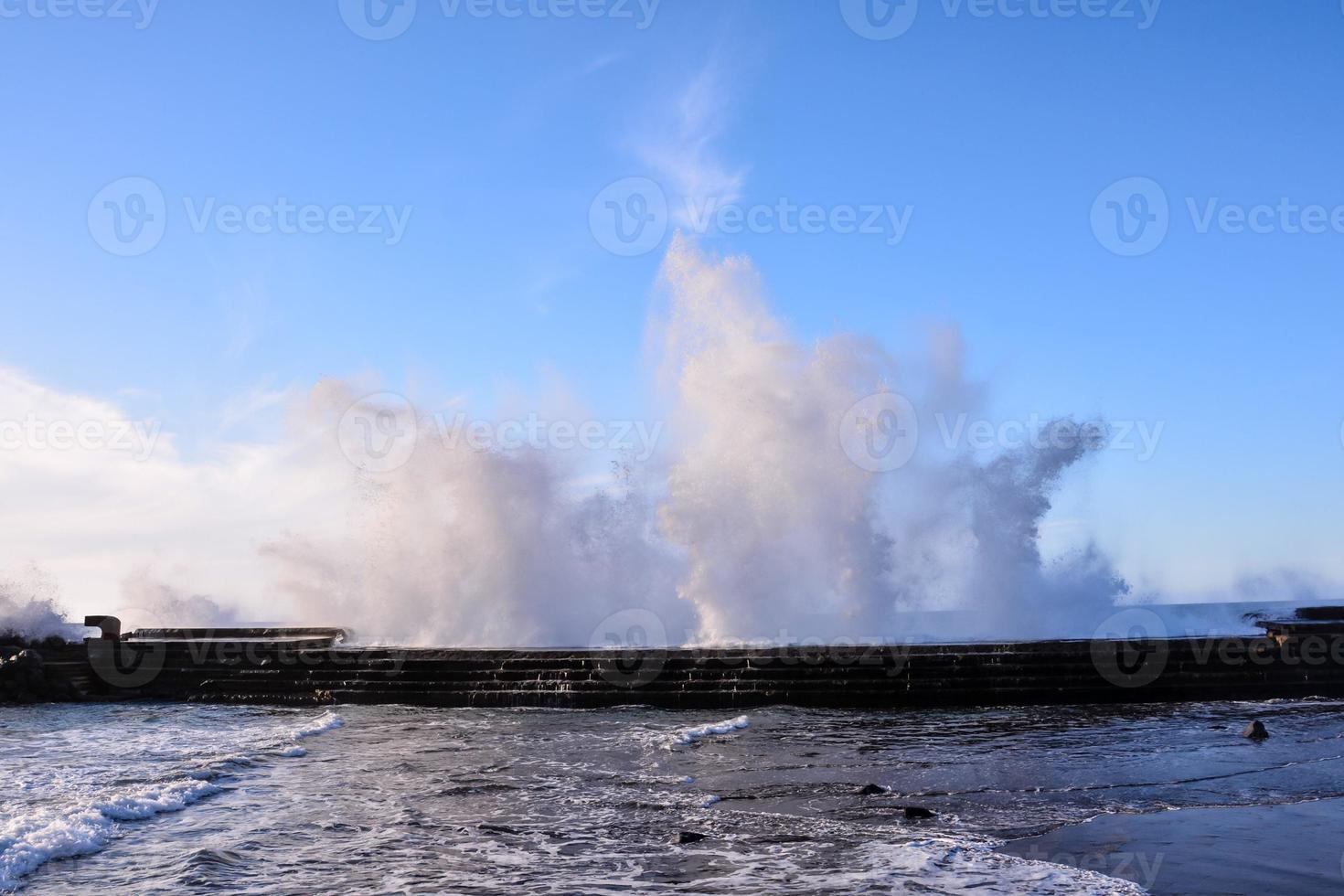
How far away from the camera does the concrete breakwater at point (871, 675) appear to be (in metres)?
15.9

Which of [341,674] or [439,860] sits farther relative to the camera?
[341,674]

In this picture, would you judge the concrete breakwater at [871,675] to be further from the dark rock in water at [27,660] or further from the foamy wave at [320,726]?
the dark rock in water at [27,660]

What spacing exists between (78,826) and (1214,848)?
9.24 m

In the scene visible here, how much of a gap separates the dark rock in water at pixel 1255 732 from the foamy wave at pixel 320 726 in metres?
12.8

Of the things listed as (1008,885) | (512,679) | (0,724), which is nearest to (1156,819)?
(1008,885)

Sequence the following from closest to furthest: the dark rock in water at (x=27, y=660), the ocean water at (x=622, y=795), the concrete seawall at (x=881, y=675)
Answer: the ocean water at (x=622, y=795) → the concrete seawall at (x=881, y=675) → the dark rock in water at (x=27, y=660)

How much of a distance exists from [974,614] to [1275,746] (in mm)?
15143

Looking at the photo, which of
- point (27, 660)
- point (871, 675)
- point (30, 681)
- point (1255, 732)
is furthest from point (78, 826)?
point (27, 660)

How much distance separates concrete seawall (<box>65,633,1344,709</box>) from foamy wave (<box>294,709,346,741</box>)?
1949mm

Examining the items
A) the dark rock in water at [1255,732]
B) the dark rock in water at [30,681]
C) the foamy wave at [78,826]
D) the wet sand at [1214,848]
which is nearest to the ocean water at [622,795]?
the foamy wave at [78,826]

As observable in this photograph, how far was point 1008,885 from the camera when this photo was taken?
6.18 m

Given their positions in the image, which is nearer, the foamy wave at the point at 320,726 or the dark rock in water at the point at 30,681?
the foamy wave at the point at 320,726

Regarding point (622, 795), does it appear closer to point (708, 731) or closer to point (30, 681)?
point (708, 731)

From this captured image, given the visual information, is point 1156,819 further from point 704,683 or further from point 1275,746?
point 704,683
